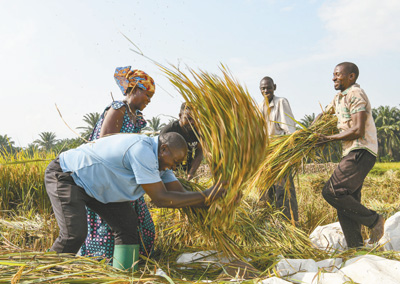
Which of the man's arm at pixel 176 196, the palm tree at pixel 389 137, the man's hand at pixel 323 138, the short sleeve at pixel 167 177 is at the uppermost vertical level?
the palm tree at pixel 389 137

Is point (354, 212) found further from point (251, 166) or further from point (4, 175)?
point (4, 175)

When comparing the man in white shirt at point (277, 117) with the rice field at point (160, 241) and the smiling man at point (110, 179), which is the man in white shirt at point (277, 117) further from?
the smiling man at point (110, 179)

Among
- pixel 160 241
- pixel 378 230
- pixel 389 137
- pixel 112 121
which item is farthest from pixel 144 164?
pixel 389 137

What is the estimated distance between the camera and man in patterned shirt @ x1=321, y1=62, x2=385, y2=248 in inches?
119

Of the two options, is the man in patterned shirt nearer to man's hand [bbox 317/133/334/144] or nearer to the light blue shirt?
man's hand [bbox 317/133/334/144]

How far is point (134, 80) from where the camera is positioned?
8.93 feet

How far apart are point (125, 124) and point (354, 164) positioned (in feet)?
6.09

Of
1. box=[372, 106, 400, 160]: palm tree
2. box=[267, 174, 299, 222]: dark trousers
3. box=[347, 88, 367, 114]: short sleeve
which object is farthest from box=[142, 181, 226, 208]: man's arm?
box=[372, 106, 400, 160]: palm tree

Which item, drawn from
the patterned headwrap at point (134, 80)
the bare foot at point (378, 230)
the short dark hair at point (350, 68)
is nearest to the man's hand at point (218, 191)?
the patterned headwrap at point (134, 80)

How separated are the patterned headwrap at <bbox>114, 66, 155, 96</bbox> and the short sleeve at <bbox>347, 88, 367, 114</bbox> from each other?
1.61 meters

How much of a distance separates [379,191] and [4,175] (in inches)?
241

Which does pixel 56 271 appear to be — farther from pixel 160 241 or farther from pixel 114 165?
pixel 160 241

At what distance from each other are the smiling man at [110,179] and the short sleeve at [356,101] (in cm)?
156

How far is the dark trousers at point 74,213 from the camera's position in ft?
7.00
